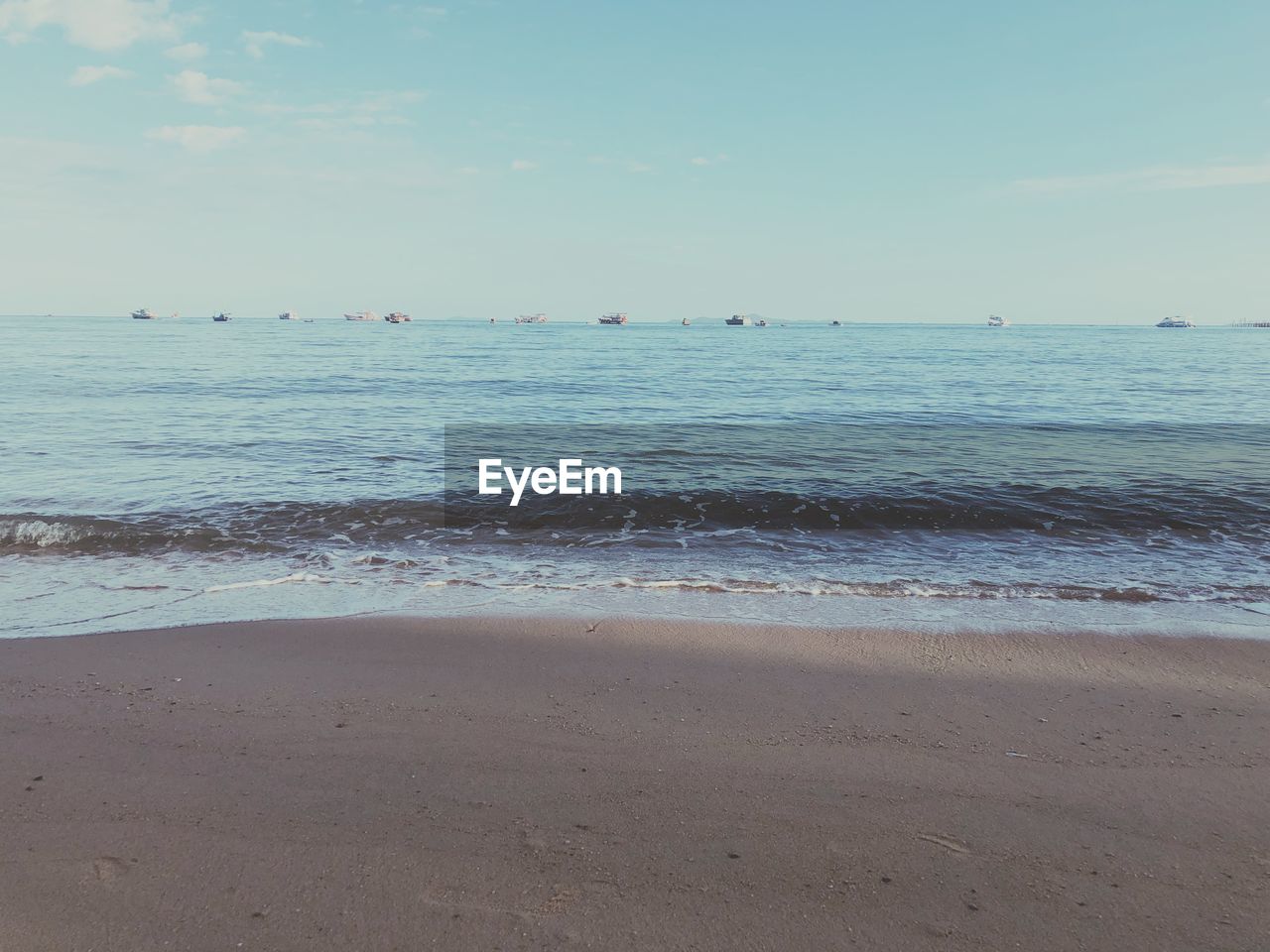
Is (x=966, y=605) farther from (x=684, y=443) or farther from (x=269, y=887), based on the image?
(x=684, y=443)

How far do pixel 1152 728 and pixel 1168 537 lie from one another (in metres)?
7.39

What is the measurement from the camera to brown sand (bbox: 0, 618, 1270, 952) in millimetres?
2963

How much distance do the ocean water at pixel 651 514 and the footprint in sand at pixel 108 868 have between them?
3.85 metres

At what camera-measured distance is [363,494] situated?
12.8 meters

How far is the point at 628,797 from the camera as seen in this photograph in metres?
3.82

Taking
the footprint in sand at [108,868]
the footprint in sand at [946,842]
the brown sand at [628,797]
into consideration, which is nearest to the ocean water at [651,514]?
the brown sand at [628,797]

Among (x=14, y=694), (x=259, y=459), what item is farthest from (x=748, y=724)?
(x=259, y=459)

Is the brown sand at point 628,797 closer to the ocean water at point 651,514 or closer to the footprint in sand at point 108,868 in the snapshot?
the footprint in sand at point 108,868

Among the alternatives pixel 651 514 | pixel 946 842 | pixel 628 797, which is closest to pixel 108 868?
pixel 628 797

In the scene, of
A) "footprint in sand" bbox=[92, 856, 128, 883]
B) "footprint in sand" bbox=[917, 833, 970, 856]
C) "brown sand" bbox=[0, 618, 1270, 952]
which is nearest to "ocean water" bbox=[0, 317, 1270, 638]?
"brown sand" bbox=[0, 618, 1270, 952]

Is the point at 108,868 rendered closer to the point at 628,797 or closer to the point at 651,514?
the point at 628,797

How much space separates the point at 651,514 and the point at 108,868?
9.40 metres

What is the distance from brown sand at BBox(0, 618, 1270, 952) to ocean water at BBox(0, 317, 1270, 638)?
60.9 inches

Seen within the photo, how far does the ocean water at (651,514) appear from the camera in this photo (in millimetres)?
7645
